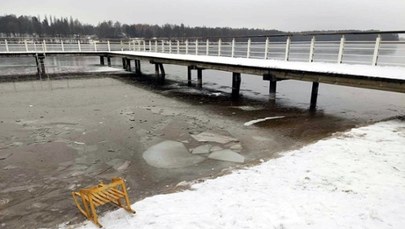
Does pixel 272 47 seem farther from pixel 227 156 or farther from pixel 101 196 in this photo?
pixel 101 196

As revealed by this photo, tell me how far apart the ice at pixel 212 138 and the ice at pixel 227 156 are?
28.4 inches

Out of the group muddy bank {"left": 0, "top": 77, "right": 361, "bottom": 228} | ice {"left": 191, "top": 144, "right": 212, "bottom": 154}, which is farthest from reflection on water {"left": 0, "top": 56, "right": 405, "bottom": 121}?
ice {"left": 191, "top": 144, "right": 212, "bottom": 154}

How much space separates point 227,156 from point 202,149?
0.74 meters

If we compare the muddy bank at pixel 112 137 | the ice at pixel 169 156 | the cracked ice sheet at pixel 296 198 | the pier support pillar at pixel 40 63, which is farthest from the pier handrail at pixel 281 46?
the ice at pixel 169 156

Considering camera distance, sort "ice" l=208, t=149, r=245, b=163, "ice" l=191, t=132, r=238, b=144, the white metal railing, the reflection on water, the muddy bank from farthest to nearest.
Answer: the white metal railing, the reflection on water, "ice" l=191, t=132, r=238, b=144, "ice" l=208, t=149, r=245, b=163, the muddy bank

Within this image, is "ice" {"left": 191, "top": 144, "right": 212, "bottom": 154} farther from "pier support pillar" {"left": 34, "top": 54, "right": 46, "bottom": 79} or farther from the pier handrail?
"pier support pillar" {"left": 34, "top": 54, "right": 46, "bottom": 79}

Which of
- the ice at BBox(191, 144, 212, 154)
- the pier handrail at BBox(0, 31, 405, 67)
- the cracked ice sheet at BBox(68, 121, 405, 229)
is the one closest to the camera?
the cracked ice sheet at BBox(68, 121, 405, 229)

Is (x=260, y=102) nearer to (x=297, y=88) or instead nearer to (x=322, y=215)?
(x=297, y=88)

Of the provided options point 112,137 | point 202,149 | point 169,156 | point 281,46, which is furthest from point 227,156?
point 281,46

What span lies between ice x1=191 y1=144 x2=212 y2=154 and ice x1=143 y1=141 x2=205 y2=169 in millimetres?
193

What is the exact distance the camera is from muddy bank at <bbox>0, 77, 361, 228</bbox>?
502cm

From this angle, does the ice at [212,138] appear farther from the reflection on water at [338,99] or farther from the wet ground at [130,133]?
the reflection on water at [338,99]

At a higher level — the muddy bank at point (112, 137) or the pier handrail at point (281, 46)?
the pier handrail at point (281, 46)

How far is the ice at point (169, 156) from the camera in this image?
6.17 meters
